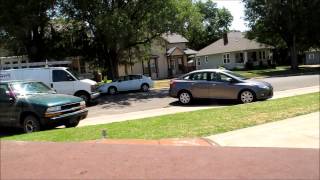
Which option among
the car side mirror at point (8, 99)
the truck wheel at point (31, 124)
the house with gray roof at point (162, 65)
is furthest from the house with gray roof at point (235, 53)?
the truck wheel at point (31, 124)

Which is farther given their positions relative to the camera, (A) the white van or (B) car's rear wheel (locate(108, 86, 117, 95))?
(B) car's rear wheel (locate(108, 86, 117, 95))

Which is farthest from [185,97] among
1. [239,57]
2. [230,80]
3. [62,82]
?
[239,57]

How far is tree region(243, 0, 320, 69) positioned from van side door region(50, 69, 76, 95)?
3324 centimetres

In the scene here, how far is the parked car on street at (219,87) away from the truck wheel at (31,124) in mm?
8200

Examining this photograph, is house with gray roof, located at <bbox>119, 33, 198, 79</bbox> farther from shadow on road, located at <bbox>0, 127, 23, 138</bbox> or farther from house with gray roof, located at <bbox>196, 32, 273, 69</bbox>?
shadow on road, located at <bbox>0, 127, 23, 138</bbox>

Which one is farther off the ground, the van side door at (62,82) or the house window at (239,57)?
the house window at (239,57)

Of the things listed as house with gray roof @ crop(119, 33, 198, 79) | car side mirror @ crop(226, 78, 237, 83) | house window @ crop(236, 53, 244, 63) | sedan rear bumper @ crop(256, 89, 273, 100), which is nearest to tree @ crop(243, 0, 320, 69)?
house with gray roof @ crop(119, 33, 198, 79)

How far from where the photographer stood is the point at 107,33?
102ft

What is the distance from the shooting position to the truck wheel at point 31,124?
570 inches

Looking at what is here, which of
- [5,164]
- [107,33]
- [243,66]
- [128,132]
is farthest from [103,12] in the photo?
[243,66]

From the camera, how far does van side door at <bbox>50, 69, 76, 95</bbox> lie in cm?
2434

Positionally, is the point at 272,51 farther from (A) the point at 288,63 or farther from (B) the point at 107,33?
(B) the point at 107,33

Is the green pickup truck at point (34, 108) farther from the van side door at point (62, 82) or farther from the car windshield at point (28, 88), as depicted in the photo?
the van side door at point (62, 82)

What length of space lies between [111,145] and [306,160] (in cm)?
391
